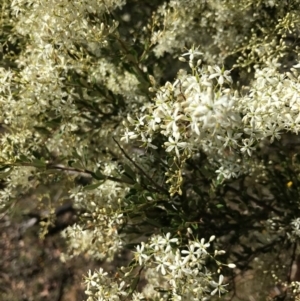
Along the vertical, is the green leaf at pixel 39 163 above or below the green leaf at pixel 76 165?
below

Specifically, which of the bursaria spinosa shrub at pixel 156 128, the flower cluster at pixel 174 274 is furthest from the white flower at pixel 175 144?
the flower cluster at pixel 174 274

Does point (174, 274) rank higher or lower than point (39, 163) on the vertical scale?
lower

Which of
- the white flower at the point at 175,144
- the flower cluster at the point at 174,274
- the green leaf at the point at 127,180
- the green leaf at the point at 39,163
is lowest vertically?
the flower cluster at the point at 174,274

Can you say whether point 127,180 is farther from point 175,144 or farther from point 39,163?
point 175,144

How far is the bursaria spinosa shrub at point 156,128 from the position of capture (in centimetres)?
156

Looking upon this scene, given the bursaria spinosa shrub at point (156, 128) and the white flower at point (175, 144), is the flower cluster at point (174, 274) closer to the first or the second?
the bursaria spinosa shrub at point (156, 128)

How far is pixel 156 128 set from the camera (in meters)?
1.53

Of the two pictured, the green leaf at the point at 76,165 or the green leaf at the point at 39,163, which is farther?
the green leaf at the point at 76,165

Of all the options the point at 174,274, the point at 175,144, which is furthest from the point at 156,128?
the point at 174,274

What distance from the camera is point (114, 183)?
88.4 inches

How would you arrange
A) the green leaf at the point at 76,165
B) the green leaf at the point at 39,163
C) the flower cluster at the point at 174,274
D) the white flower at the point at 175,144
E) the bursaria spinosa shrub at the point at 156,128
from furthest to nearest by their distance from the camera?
A: the green leaf at the point at 76,165
the green leaf at the point at 39,163
the flower cluster at the point at 174,274
the bursaria spinosa shrub at the point at 156,128
the white flower at the point at 175,144

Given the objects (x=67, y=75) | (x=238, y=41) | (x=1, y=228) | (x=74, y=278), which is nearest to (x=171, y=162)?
(x=67, y=75)

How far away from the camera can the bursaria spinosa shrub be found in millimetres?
1561

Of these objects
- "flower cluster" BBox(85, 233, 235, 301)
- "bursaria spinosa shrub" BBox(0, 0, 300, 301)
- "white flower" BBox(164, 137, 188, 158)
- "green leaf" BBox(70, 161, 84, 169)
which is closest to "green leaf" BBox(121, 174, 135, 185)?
"bursaria spinosa shrub" BBox(0, 0, 300, 301)
